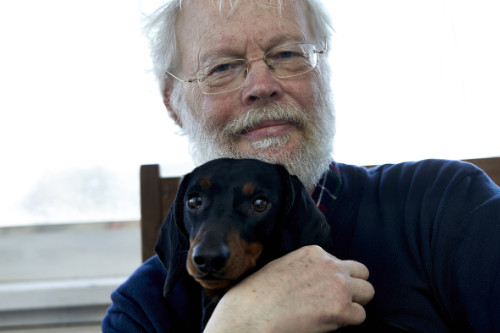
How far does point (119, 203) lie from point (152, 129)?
371 millimetres

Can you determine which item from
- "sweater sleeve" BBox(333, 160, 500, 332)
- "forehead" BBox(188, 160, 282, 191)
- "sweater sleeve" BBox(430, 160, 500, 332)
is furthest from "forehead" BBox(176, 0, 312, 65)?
"sweater sleeve" BBox(430, 160, 500, 332)

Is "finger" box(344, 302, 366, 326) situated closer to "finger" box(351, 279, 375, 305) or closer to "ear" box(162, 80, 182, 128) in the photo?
"finger" box(351, 279, 375, 305)

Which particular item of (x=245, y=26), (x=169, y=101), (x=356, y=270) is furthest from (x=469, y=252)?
(x=169, y=101)

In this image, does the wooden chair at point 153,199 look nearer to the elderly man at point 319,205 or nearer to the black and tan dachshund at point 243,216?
the elderly man at point 319,205

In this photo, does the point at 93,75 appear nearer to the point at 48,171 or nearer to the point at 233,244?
the point at 48,171

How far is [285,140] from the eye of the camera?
120cm

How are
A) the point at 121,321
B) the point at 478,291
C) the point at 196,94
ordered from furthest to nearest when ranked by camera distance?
the point at 196,94
the point at 121,321
the point at 478,291

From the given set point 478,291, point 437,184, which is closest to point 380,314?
point 478,291

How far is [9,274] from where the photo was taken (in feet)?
6.71

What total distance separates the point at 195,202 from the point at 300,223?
0.24m

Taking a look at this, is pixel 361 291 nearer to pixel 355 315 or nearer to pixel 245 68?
pixel 355 315

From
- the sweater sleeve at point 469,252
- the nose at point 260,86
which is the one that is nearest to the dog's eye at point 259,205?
the nose at point 260,86

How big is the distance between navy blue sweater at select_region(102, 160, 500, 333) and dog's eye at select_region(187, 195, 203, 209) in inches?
10.0

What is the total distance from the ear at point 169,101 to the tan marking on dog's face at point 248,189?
2.12ft
